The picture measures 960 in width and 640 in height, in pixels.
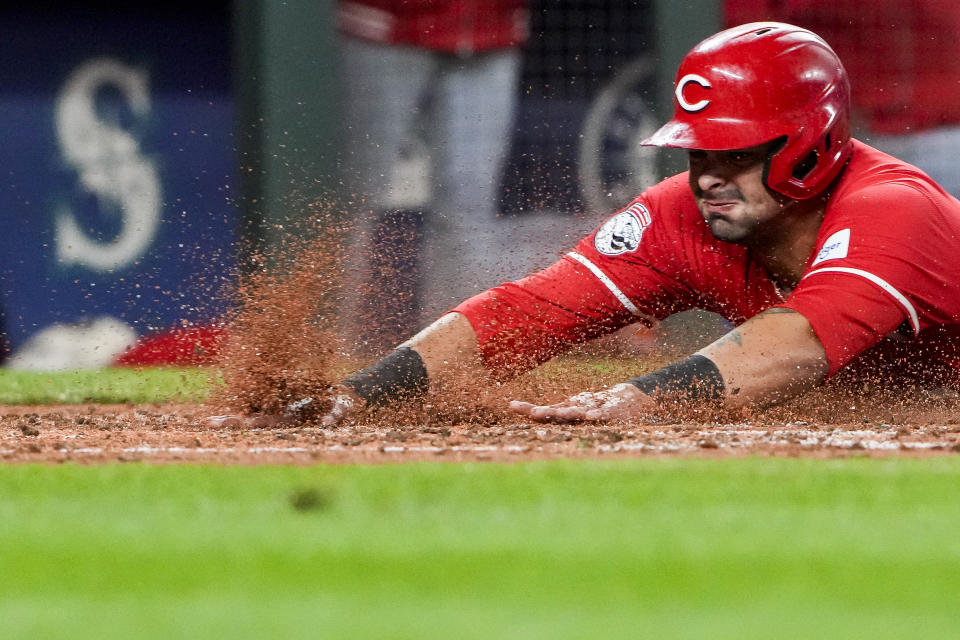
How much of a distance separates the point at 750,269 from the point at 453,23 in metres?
4.27

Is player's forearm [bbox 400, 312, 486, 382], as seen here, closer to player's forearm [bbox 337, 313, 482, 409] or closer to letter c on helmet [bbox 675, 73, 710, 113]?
player's forearm [bbox 337, 313, 482, 409]

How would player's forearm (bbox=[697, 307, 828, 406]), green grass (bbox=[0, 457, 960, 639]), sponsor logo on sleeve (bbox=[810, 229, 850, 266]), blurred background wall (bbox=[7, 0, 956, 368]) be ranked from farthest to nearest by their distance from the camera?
blurred background wall (bbox=[7, 0, 956, 368]) < sponsor logo on sleeve (bbox=[810, 229, 850, 266]) < player's forearm (bbox=[697, 307, 828, 406]) < green grass (bbox=[0, 457, 960, 639])

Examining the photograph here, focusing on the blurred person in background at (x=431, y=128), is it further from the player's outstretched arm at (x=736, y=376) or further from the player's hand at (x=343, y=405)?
the player's outstretched arm at (x=736, y=376)

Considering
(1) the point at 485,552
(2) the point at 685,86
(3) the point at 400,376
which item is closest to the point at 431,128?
(2) the point at 685,86

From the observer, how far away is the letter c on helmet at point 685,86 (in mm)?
3832

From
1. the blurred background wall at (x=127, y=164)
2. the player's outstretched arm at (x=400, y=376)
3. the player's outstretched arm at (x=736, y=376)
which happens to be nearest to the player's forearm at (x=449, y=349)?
the player's outstretched arm at (x=400, y=376)

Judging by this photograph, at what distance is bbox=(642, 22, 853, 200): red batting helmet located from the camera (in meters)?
3.76

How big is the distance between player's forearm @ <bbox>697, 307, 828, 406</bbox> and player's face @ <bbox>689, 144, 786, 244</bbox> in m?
0.37

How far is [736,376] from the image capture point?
3.46 meters

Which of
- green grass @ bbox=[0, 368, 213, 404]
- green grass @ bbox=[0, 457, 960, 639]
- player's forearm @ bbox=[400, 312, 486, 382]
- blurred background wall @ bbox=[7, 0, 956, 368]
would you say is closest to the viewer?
green grass @ bbox=[0, 457, 960, 639]

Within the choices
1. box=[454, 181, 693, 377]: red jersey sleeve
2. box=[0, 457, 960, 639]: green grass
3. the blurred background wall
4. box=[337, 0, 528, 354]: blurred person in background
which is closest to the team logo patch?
box=[454, 181, 693, 377]: red jersey sleeve

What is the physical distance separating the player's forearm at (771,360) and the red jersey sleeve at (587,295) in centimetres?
66

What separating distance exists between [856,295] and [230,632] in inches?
93.5

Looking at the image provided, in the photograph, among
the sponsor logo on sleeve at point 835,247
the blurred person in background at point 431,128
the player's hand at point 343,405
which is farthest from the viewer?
the blurred person in background at point 431,128
